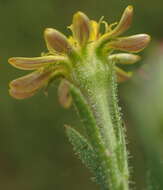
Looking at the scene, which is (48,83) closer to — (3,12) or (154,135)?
(154,135)

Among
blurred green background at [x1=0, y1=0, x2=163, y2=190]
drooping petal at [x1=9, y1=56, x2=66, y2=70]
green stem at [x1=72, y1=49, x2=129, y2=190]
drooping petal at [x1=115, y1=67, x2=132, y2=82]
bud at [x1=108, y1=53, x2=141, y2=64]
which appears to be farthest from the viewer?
blurred green background at [x1=0, y1=0, x2=163, y2=190]

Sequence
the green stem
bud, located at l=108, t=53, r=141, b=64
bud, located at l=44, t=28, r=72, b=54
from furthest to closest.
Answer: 1. bud, located at l=108, t=53, r=141, b=64
2. bud, located at l=44, t=28, r=72, b=54
3. the green stem

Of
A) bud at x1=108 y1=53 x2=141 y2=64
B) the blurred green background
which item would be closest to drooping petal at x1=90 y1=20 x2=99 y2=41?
bud at x1=108 y1=53 x2=141 y2=64

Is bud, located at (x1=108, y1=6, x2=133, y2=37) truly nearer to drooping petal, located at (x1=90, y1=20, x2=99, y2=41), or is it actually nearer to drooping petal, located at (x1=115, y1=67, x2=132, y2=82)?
drooping petal, located at (x1=90, y1=20, x2=99, y2=41)

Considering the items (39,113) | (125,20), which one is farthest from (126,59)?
(39,113)

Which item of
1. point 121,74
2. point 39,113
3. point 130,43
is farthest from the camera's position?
point 39,113

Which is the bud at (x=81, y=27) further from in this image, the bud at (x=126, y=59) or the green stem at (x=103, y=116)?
the bud at (x=126, y=59)

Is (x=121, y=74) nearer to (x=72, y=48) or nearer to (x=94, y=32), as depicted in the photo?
(x=94, y=32)
